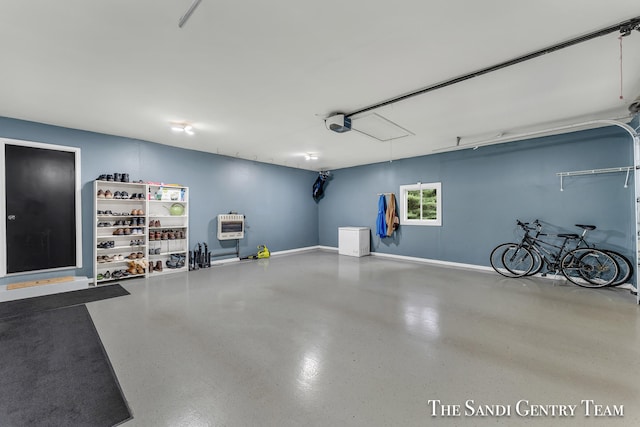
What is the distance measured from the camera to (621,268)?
4.13 m

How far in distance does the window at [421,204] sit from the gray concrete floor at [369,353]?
2.50 m

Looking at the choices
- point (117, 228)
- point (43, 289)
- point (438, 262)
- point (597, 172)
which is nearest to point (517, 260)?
point (438, 262)

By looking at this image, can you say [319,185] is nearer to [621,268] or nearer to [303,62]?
[303,62]

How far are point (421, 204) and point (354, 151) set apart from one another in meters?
2.32

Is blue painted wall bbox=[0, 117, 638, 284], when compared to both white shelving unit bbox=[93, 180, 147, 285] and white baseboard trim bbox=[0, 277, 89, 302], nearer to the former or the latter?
white shelving unit bbox=[93, 180, 147, 285]

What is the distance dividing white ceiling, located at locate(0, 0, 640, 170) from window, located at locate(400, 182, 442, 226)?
2.26 meters

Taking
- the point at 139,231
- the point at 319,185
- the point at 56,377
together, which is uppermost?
the point at 319,185

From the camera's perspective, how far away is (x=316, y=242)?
29.7 ft

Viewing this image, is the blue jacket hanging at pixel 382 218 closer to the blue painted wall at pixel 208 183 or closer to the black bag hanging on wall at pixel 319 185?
the black bag hanging on wall at pixel 319 185

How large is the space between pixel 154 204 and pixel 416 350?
566 centimetres

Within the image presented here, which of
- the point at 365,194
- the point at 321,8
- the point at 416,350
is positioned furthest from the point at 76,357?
the point at 365,194

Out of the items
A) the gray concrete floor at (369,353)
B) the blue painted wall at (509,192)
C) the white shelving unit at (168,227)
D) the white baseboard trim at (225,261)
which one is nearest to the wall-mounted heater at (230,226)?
the white baseboard trim at (225,261)

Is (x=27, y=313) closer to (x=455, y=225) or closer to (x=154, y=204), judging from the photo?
(x=154, y=204)

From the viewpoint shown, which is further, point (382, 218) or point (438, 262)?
point (382, 218)
